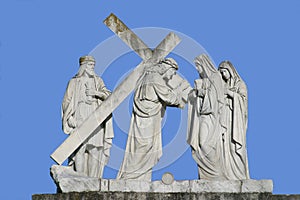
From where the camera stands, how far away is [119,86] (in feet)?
79.6

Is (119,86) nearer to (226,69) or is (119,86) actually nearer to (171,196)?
(226,69)

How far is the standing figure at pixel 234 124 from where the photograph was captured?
23.6 m

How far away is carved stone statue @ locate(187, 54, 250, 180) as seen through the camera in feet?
77.3

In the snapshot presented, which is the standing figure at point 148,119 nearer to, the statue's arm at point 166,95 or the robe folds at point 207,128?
the statue's arm at point 166,95

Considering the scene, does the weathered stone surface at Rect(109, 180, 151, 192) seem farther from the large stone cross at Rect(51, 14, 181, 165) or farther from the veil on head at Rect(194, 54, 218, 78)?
the veil on head at Rect(194, 54, 218, 78)

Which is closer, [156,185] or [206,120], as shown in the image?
[156,185]

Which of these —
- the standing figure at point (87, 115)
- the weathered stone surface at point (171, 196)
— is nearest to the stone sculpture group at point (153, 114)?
the standing figure at point (87, 115)

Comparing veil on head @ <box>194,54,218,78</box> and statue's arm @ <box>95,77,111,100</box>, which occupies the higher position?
veil on head @ <box>194,54,218,78</box>

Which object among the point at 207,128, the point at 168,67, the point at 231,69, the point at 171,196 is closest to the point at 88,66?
the point at 168,67

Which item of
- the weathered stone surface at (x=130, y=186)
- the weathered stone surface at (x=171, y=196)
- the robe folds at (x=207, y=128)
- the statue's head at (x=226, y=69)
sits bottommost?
the weathered stone surface at (x=171, y=196)

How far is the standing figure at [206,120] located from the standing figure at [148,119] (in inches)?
20.6

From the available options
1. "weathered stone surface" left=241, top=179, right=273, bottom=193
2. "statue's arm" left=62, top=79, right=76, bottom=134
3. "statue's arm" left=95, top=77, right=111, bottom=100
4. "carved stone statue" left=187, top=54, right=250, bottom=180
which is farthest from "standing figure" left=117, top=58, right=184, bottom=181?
"weathered stone surface" left=241, top=179, right=273, bottom=193

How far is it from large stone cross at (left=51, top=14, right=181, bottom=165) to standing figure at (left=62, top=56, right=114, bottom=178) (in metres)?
0.27

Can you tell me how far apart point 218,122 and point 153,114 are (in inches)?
57.8
